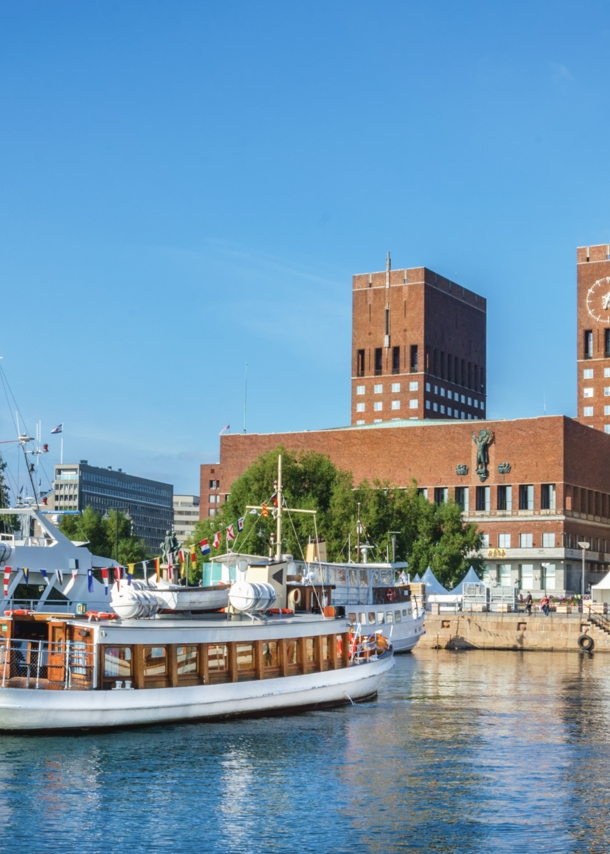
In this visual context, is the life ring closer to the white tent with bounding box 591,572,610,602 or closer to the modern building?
the white tent with bounding box 591,572,610,602

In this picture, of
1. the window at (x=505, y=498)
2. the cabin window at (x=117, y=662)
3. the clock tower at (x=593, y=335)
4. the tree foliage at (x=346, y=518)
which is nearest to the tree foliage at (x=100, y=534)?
the tree foliage at (x=346, y=518)

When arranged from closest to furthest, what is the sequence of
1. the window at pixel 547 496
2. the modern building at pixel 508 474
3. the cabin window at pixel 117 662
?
1. the cabin window at pixel 117 662
2. the modern building at pixel 508 474
3. the window at pixel 547 496

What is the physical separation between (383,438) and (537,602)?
36435mm

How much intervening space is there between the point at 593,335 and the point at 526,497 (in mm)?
51314

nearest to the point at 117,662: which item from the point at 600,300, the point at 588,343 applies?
the point at 588,343

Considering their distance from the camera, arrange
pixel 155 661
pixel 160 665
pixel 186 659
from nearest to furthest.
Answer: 1. pixel 155 661
2. pixel 160 665
3. pixel 186 659

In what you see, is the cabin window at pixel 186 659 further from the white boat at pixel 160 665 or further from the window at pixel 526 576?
the window at pixel 526 576

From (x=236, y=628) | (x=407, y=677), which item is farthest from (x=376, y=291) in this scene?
(x=236, y=628)

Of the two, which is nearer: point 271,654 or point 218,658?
point 218,658

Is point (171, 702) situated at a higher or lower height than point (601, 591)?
lower

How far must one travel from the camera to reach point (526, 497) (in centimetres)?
14138

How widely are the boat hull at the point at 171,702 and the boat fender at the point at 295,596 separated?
490 cm

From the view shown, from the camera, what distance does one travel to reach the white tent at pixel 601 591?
9188 cm

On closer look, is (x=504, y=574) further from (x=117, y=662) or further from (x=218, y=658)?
(x=117, y=662)
